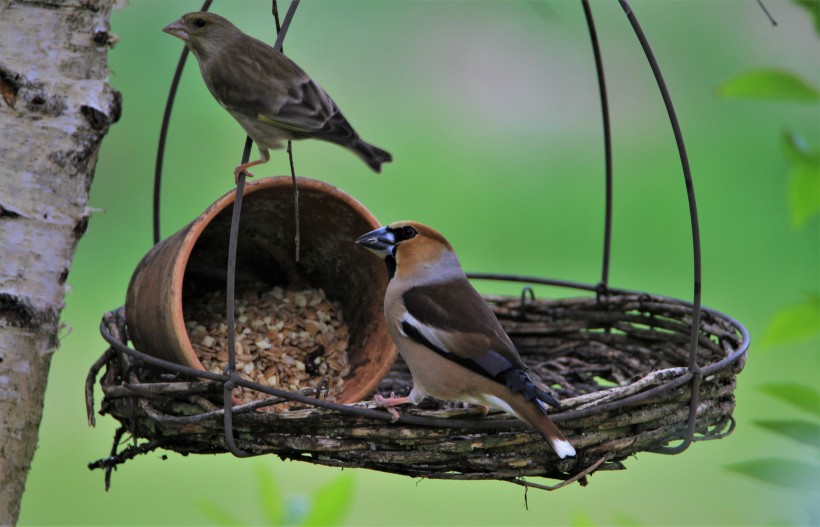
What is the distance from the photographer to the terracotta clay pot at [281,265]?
2.61 m

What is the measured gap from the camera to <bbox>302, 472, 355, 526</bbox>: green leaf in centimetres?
149

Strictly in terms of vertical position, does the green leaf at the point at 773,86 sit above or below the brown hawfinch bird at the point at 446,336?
above

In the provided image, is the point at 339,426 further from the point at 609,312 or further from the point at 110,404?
the point at 609,312

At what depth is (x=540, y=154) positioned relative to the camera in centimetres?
705

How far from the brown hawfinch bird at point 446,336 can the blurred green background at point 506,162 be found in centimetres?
268

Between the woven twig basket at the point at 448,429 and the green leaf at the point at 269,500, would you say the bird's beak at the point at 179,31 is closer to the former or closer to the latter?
the woven twig basket at the point at 448,429

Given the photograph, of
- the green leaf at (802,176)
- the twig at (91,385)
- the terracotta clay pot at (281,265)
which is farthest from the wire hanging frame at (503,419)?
the green leaf at (802,176)

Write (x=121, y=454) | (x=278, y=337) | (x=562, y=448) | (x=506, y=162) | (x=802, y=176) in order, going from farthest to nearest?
(x=506, y=162) < (x=278, y=337) < (x=121, y=454) < (x=562, y=448) < (x=802, y=176)

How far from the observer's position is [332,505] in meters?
1.49

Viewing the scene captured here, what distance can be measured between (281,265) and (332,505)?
1.67 meters

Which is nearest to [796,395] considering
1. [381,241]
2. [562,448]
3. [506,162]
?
[562,448]

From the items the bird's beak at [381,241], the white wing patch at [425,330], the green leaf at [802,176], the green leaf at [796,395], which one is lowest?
the green leaf at [796,395]

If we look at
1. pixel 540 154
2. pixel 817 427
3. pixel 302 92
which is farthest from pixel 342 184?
pixel 817 427

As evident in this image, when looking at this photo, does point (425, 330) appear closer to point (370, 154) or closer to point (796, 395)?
point (370, 154)
